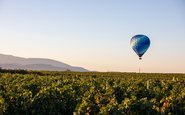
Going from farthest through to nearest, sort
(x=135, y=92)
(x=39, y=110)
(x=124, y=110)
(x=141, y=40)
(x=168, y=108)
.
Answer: (x=141, y=40) → (x=135, y=92) → (x=39, y=110) → (x=168, y=108) → (x=124, y=110)

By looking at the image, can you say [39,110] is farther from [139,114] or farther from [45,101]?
[139,114]

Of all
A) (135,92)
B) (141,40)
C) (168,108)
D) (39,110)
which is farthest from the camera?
(141,40)

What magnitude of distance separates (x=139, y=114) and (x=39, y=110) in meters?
4.12

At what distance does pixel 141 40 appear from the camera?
58.6 m

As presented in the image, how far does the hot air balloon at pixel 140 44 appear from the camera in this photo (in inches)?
2304

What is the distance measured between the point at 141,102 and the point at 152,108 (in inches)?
15.5

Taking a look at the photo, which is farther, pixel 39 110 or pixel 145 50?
pixel 145 50

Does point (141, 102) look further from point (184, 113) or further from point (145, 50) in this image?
point (145, 50)

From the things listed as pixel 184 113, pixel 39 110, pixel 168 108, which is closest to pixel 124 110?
pixel 168 108

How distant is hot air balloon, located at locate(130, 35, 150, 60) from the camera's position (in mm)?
58531

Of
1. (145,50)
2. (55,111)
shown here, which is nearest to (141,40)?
(145,50)

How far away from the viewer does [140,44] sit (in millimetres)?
58438

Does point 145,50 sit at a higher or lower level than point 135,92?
higher

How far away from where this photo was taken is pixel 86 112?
1301 cm
